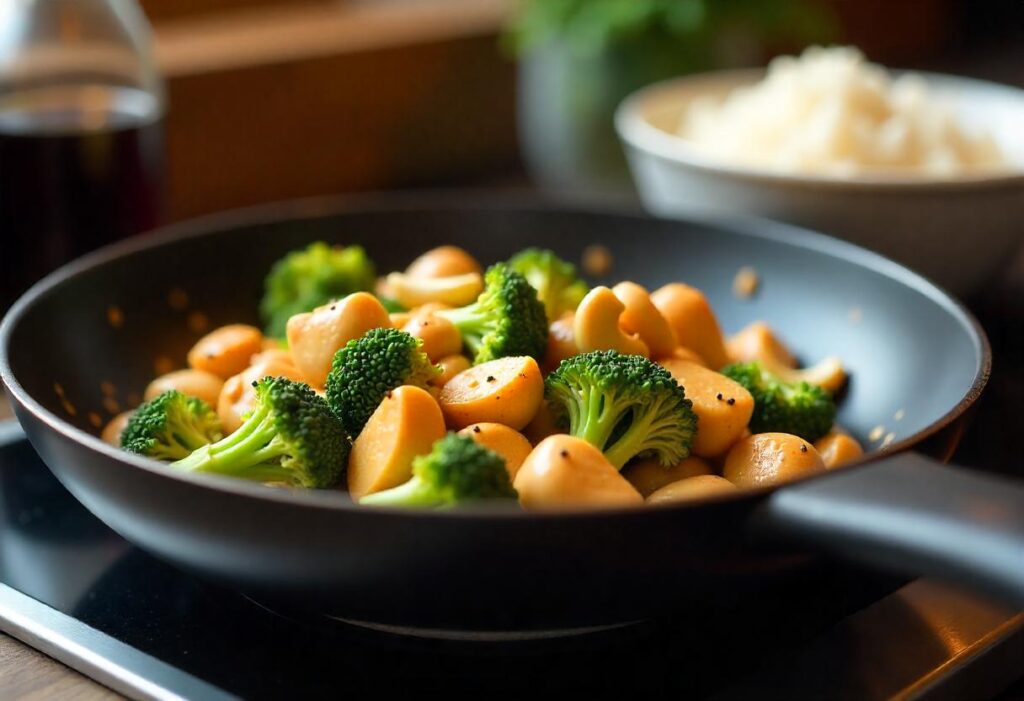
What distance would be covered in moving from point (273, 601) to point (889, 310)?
0.70m

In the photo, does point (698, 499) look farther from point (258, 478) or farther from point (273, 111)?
point (273, 111)

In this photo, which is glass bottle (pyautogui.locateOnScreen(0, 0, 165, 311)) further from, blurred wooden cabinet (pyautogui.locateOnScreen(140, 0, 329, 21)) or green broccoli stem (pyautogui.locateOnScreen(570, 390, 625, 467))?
blurred wooden cabinet (pyautogui.locateOnScreen(140, 0, 329, 21))

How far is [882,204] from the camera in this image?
4.61 feet

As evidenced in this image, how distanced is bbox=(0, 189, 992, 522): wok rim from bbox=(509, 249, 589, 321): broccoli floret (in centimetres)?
24

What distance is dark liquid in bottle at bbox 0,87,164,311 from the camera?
1.40 meters

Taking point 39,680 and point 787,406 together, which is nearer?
point 39,680

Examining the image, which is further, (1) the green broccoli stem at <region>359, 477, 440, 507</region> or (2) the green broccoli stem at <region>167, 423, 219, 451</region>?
(2) the green broccoli stem at <region>167, 423, 219, 451</region>

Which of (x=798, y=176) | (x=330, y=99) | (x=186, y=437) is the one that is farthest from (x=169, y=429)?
(x=330, y=99)

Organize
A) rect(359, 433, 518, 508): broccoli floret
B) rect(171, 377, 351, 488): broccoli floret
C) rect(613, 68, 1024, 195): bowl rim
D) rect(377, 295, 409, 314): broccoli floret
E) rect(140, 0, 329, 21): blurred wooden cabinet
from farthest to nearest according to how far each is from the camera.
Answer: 1. rect(140, 0, 329, 21): blurred wooden cabinet
2. rect(613, 68, 1024, 195): bowl rim
3. rect(377, 295, 409, 314): broccoli floret
4. rect(171, 377, 351, 488): broccoli floret
5. rect(359, 433, 518, 508): broccoli floret

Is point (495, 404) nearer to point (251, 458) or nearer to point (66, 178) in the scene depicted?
point (251, 458)

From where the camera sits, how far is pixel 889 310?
119 cm

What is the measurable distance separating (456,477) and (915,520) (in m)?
0.27

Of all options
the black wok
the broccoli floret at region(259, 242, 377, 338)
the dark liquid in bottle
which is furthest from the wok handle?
the dark liquid in bottle

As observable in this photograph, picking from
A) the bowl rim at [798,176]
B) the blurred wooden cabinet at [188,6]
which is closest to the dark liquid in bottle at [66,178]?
the bowl rim at [798,176]
